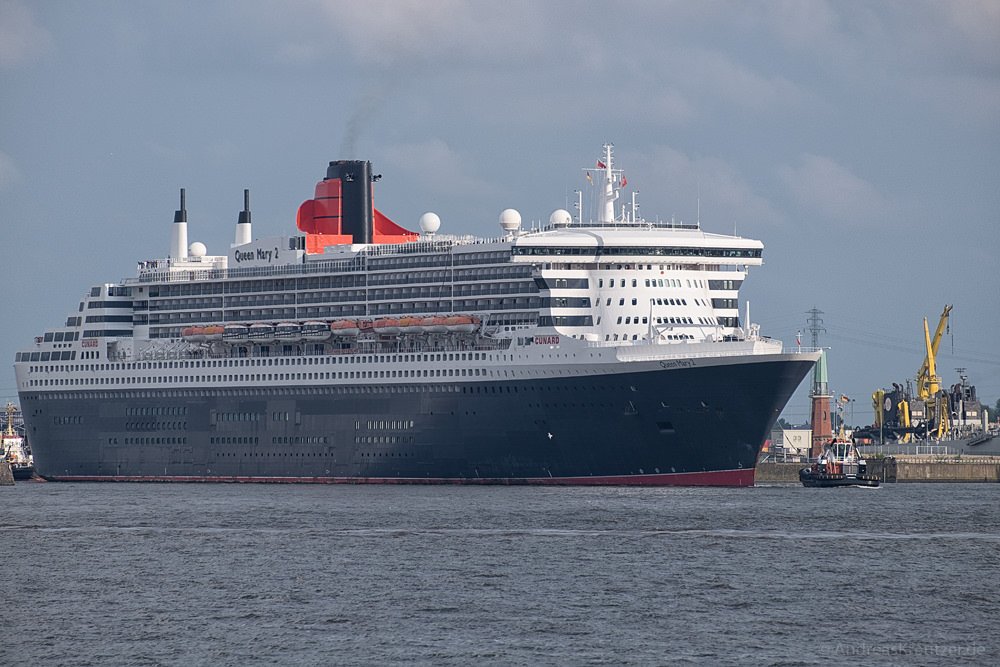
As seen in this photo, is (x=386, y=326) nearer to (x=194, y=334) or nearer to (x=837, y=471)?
(x=194, y=334)

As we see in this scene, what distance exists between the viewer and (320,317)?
296 feet

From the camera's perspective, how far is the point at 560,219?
8394 cm

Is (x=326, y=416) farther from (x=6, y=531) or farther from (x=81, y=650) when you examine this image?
(x=81, y=650)

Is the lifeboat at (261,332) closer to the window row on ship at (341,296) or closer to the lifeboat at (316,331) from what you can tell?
the window row on ship at (341,296)

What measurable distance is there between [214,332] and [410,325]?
43.6 feet

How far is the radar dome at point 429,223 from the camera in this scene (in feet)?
300

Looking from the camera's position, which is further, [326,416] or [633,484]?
[326,416]

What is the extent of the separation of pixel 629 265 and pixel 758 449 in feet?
31.6

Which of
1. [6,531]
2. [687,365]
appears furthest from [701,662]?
[687,365]

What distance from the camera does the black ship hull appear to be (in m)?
76.8

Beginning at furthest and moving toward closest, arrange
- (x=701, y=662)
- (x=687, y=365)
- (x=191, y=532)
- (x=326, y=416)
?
(x=326, y=416)
(x=687, y=365)
(x=191, y=532)
(x=701, y=662)

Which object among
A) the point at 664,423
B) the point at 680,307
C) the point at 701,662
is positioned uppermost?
the point at 680,307

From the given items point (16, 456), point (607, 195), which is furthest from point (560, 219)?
point (16, 456)

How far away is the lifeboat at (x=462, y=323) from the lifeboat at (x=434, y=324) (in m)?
0.26
